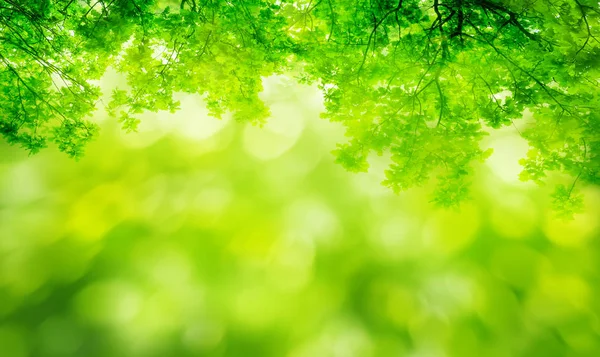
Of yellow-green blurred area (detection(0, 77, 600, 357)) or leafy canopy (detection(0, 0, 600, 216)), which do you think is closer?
leafy canopy (detection(0, 0, 600, 216))

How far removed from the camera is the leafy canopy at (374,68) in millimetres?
3746

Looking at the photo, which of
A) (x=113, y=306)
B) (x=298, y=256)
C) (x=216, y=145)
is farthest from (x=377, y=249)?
(x=113, y=306)

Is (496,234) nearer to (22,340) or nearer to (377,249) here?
(377,249)

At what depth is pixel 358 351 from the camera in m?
5.80

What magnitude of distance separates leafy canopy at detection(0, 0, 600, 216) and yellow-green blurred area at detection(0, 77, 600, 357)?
8.98 ft

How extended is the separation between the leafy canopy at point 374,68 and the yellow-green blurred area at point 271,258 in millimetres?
2738

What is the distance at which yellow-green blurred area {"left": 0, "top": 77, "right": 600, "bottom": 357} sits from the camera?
19.4 feet

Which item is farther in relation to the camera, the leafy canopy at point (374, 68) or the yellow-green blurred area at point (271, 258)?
the yellow-green blurred area at point (271, 258)

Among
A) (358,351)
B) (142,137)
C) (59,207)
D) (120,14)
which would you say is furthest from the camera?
(142,137)

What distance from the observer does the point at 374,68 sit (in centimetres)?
425

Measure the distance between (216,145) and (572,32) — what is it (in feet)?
21.5

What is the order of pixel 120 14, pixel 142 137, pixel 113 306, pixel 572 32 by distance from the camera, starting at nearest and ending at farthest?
pixel 572 32 < pixel 120 14 < pixel 113 306 < pixel 142 137

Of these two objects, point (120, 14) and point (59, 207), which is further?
point (59, 207)

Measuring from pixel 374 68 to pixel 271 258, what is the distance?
157 inches
